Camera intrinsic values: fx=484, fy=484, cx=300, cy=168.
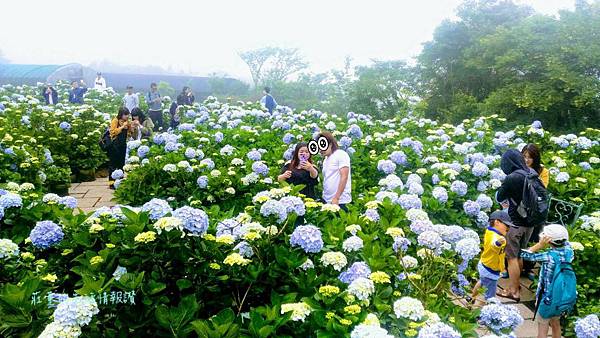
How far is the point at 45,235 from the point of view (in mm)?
2062

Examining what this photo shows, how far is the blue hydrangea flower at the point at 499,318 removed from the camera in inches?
71.8

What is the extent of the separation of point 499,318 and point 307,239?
783 millimetres

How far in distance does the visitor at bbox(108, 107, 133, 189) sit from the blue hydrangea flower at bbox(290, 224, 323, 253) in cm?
470

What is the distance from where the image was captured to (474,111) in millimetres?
12195

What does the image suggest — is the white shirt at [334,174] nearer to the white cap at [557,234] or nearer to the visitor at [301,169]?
the visitor at [301,169]

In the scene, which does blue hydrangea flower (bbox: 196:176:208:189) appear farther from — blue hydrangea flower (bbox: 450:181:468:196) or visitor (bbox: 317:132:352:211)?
blue hydrangea flower (bbox: 450:181:468:196)

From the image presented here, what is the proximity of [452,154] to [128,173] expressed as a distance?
3558mm

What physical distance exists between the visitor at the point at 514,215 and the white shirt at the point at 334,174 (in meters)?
1.21

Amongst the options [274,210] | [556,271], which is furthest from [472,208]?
[274,210]

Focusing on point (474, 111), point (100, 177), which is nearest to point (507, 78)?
point (474, 111)

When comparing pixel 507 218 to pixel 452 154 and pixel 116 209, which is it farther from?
pixel 116 209

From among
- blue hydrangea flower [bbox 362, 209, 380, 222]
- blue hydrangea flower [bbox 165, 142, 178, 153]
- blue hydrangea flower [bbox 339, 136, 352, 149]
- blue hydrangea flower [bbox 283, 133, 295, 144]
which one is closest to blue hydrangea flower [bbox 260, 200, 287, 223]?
blue hydrangea flower [bbox 362, 209, 380, 222]

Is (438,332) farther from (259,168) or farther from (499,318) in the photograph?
(259,168)

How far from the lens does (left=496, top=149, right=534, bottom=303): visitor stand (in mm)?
3701
